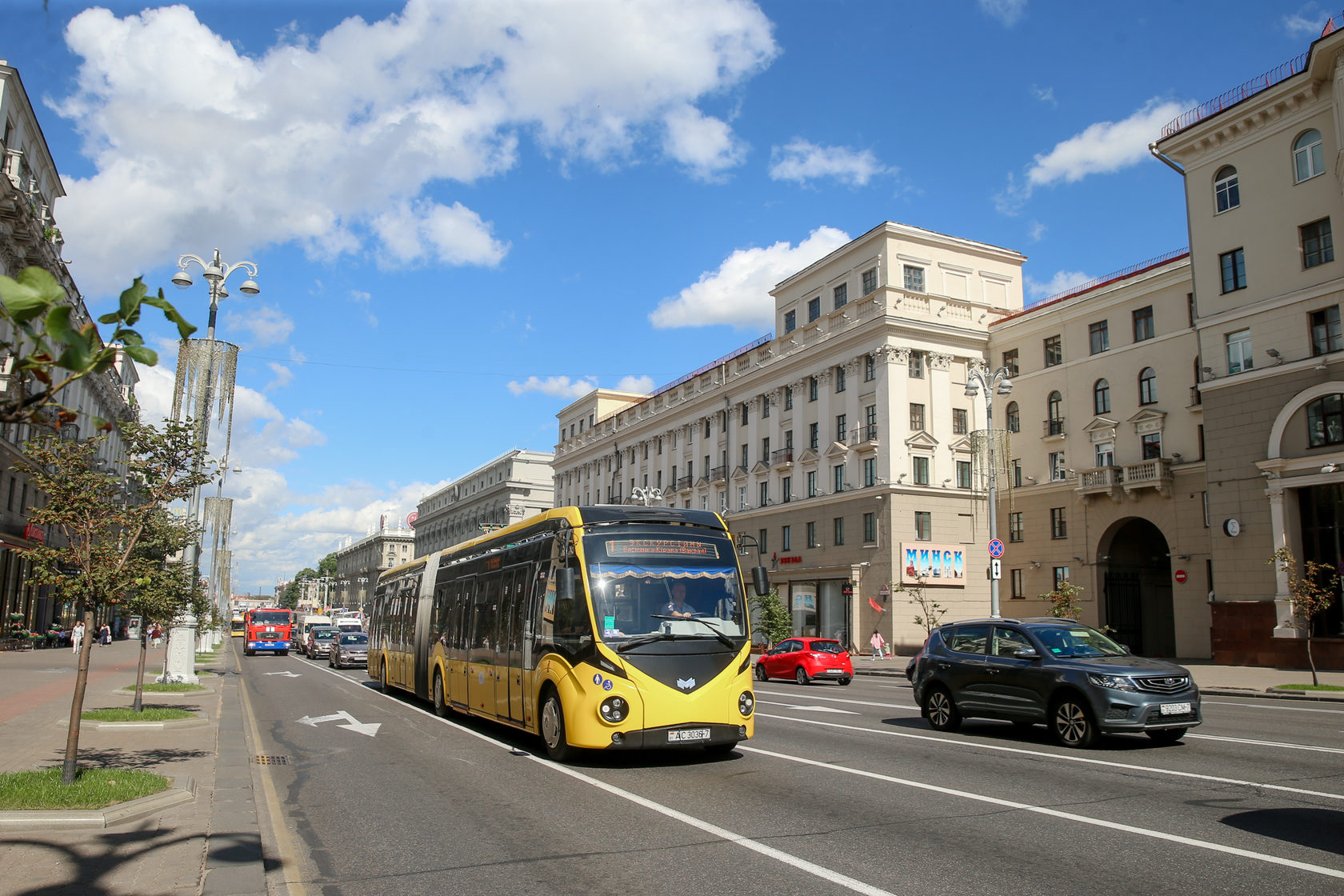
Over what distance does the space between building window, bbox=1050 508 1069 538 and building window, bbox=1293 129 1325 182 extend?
17316 mm

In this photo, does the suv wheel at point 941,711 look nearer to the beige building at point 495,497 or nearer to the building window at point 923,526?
the building window at point 923,526

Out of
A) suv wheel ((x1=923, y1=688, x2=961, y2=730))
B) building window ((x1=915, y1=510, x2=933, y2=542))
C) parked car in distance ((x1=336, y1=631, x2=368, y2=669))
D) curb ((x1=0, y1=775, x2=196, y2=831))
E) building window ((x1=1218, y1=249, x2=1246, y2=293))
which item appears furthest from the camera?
building window ((x1=915, y1=510, x2=933, y2=542))

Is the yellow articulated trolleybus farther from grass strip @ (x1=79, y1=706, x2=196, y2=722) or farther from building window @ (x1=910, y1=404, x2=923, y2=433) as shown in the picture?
building window @ (x1=910, y1=404, x2=923, y2=433)

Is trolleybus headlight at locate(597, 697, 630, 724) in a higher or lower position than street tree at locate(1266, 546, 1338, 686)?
lower

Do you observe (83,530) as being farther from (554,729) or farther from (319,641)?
(319,641)

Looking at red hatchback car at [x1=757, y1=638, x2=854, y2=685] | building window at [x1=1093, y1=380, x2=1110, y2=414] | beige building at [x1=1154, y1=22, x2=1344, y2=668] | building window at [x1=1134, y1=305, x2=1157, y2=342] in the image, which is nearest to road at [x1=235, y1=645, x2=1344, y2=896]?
red hatchback car at [x1=757, y1=638, x2=854, y2=685]

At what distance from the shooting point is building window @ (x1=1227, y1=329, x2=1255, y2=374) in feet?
102

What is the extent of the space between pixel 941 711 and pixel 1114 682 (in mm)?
3079

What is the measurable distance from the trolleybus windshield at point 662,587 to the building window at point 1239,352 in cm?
2694

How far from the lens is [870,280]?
46.9 m

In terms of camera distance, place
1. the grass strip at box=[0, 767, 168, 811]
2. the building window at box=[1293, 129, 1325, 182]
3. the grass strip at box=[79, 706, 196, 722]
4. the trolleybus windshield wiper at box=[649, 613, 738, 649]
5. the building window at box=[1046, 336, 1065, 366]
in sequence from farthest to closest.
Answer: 1. the building window at box=[1046, 336, 1065, 366]
2. the building window at box=[1293, 129, 1325, 182]
3. the grass strip at box=[79, 706, 196, 722]
4. the trolleybus windshield wiper at box=[649, 613, 738, 649]
5. the grass strip at box=[0, 767, 168, 811]

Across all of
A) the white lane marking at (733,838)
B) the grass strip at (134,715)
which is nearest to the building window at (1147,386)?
the white lane marking at (733,838)

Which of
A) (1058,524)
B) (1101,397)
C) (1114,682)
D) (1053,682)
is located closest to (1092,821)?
(1114,682)

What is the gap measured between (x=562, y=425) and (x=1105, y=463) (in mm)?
55789
